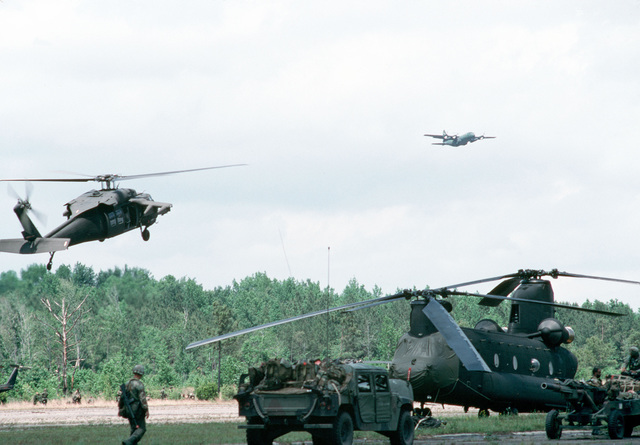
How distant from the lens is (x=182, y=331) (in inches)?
3996

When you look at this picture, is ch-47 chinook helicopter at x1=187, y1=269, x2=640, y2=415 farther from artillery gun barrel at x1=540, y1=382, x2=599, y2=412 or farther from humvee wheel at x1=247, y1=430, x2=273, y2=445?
humvee wheel at x1=247, y1=430, x2=273, y2=445

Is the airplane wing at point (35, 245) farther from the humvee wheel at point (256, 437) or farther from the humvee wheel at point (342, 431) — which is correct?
the humvee wheel at point (342, 431)

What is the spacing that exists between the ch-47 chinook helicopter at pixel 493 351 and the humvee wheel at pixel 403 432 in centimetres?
200

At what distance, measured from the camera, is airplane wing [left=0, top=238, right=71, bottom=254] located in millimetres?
29844

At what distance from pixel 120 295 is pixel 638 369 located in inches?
4339

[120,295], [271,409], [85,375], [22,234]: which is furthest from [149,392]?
[120,295]

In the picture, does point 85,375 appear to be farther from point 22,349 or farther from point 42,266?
point 42,266

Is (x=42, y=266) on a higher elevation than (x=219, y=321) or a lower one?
higher

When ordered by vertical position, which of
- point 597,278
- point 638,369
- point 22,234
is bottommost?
point 638,369

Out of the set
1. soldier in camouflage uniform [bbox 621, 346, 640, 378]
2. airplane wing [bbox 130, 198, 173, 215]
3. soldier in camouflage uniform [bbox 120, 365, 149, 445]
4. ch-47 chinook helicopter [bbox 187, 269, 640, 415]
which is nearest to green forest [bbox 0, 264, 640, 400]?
airplane wing [bbox 130, 198, 173, 215]

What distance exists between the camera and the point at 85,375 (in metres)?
68.4

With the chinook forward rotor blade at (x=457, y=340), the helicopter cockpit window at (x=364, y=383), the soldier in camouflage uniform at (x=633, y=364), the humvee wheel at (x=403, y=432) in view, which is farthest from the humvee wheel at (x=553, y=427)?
the helicopter cockpit window at (x=364, y=383)

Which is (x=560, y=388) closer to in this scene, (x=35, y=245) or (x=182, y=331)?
(x=35, y=245)

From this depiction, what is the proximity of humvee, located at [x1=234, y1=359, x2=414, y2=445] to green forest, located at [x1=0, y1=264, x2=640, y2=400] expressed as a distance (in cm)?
4440
